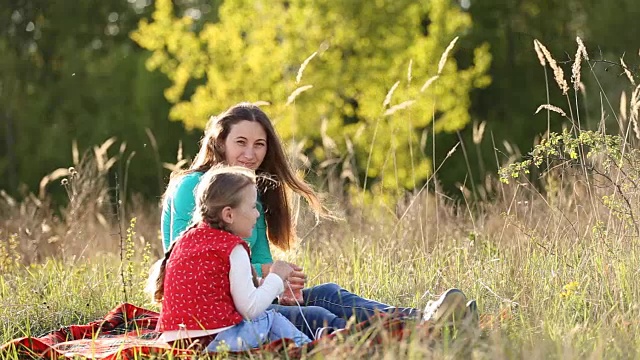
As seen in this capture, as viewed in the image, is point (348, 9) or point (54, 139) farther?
point (54, 139)

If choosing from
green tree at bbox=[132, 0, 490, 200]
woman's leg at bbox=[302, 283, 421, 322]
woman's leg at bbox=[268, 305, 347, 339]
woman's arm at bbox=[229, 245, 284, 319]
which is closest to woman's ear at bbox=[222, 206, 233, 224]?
woman's arm at bbox=[229, 245, 284, 319]

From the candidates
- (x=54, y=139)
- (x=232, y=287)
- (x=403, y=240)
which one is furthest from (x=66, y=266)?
(x=54, y=139)

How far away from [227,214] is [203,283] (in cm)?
28

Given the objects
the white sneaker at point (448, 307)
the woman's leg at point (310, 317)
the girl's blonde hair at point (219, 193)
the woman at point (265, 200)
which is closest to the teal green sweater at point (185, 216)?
the woman at point (265, 200)

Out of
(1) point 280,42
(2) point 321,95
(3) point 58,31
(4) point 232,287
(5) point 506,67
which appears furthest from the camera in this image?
(3) point 58,31

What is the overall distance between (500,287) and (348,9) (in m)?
9.20

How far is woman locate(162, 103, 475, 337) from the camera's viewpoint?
448cm

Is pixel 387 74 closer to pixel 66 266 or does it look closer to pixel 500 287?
Result: pixel 66 266

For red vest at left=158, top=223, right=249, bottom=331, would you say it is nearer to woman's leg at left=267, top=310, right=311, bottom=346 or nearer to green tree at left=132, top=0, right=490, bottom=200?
woman's leg at left=267, top=310, right=311, bottom=346

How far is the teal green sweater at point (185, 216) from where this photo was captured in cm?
466

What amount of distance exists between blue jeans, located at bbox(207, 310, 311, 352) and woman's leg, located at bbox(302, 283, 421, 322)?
39cm

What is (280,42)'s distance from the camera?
1454 centimetres

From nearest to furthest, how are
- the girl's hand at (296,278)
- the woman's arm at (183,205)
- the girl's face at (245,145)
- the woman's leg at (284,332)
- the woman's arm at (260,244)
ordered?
1. the woman's leg at (284,332)
2. the girl's hand at (296,278)
3. the woman's arm at (183,205)
4. the girl's face at (245,145)
5. the woman's arm at (260,244)

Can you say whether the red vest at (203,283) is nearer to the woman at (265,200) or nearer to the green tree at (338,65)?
the woman at (265,200)
